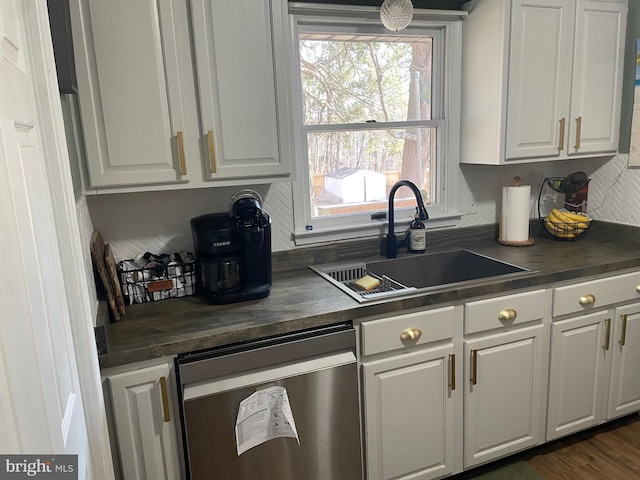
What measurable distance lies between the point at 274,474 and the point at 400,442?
0.53 m

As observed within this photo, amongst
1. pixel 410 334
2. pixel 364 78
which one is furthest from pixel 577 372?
pixel 364 78

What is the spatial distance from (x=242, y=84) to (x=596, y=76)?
176cm

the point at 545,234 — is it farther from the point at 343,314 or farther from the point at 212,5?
the point at 212,5

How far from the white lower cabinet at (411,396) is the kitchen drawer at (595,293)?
0.55 metres

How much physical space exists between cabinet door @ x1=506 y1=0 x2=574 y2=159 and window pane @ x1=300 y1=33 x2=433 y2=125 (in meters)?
0.41

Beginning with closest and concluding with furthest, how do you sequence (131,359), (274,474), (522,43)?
1. (131,359)
2. (274,474)
3. (522,43)

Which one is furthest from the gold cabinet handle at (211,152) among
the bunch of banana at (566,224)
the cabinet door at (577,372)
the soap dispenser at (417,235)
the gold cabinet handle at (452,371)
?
the bunch of banana at (566,224)

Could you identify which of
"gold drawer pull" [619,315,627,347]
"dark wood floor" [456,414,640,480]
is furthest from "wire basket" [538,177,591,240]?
"dark wood floor" [456,414,640,480]

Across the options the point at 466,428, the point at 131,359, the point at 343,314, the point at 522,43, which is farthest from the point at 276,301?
the point at 522,43

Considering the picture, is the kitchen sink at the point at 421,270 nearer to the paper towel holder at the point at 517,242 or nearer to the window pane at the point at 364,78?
the paper towel holder at the point at 517,242

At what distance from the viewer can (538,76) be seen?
2.23 metres

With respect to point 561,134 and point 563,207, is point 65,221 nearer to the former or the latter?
point 561,134

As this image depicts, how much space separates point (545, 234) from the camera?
270cm

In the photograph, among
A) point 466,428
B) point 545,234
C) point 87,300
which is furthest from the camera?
point 545,234
